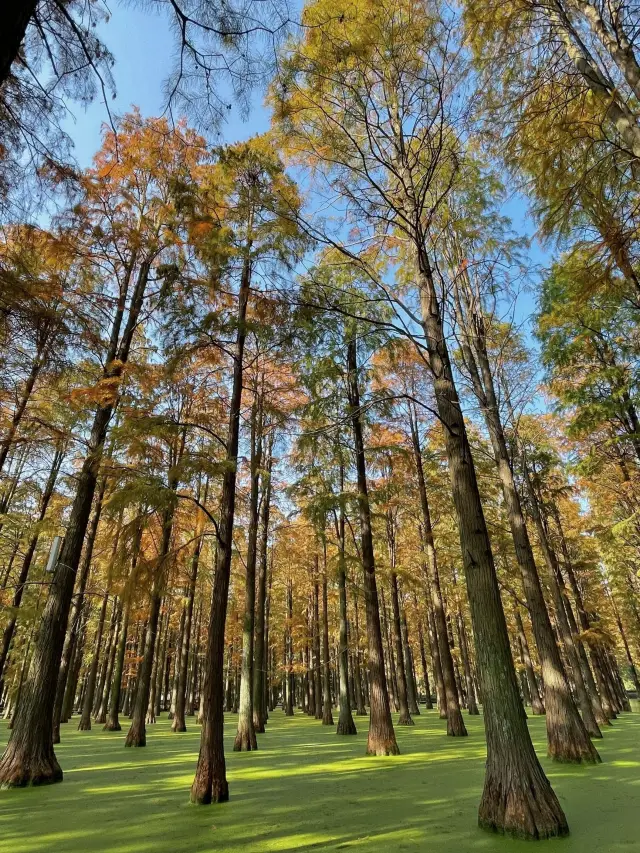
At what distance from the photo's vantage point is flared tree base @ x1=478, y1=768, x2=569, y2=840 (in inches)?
125

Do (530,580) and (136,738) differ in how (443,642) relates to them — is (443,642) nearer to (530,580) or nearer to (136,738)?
(530,580)

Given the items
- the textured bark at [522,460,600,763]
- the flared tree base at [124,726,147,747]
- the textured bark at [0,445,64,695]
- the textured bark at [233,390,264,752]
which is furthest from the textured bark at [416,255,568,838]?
the textured bark at [0,445,64,695]

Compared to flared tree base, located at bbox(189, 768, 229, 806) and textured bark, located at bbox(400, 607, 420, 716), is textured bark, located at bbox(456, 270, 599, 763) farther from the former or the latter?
textured bark, located at bbox(400, 607, 420, 716)

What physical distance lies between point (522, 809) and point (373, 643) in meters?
5.24

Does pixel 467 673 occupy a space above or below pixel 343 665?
below

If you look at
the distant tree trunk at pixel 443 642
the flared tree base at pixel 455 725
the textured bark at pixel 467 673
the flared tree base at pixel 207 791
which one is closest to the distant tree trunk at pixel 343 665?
the distant tree trunk at pixel 443 642

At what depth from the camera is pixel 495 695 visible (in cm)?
366

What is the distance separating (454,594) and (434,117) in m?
17.9

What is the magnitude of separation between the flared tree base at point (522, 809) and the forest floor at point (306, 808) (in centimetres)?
10

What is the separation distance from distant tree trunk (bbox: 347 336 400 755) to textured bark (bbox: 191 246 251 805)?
1991 mm

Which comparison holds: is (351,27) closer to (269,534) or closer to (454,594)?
(269,534)

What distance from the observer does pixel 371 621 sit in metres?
8.41

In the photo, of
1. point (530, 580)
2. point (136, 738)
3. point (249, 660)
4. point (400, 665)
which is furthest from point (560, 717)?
point (136, 738)

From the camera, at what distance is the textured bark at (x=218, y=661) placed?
4.59 metres
